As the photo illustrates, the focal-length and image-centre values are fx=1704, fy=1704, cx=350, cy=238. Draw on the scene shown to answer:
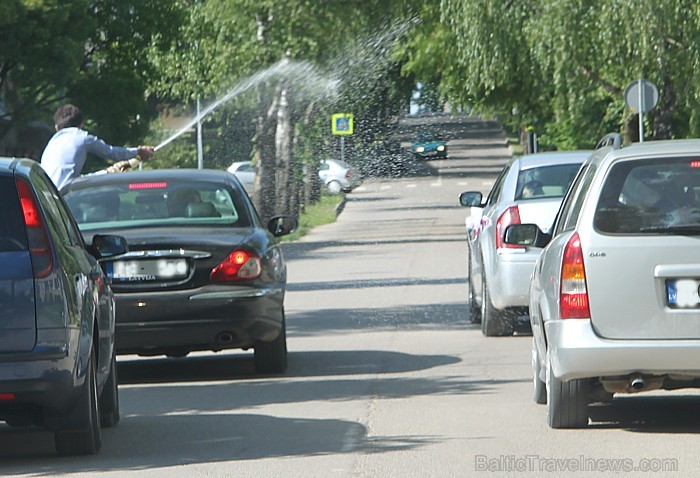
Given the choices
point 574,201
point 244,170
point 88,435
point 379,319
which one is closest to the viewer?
point 88,435

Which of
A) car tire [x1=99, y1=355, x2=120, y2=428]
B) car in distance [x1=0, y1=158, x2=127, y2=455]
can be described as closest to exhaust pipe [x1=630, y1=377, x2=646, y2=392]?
car in distance [x1=0, y1=158, x2=127, y2=455]

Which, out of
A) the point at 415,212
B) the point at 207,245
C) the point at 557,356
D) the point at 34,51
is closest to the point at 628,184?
the point at 557,356

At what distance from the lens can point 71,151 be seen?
48.1 ft

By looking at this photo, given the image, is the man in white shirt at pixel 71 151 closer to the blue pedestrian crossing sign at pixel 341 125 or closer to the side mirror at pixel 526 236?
the side mirror at pixel 526 236

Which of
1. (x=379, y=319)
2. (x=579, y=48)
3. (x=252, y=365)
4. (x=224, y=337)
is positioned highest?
(x=579, y=48)

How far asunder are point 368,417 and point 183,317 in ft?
7.20

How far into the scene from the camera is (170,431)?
30.9 feet

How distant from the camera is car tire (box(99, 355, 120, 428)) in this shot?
9.56m

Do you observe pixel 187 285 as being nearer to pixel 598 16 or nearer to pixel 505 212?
pixel 505 212

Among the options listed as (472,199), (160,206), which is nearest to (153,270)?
(160,206)

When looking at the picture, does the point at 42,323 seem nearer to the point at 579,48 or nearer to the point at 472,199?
→ the point at 472,199

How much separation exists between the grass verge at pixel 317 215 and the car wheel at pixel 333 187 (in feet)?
8.56

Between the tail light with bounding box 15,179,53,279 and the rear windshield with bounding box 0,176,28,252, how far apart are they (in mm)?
24

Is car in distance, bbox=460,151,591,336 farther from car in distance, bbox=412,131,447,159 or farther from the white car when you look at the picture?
car in distance, bbox=412,131,447,159
